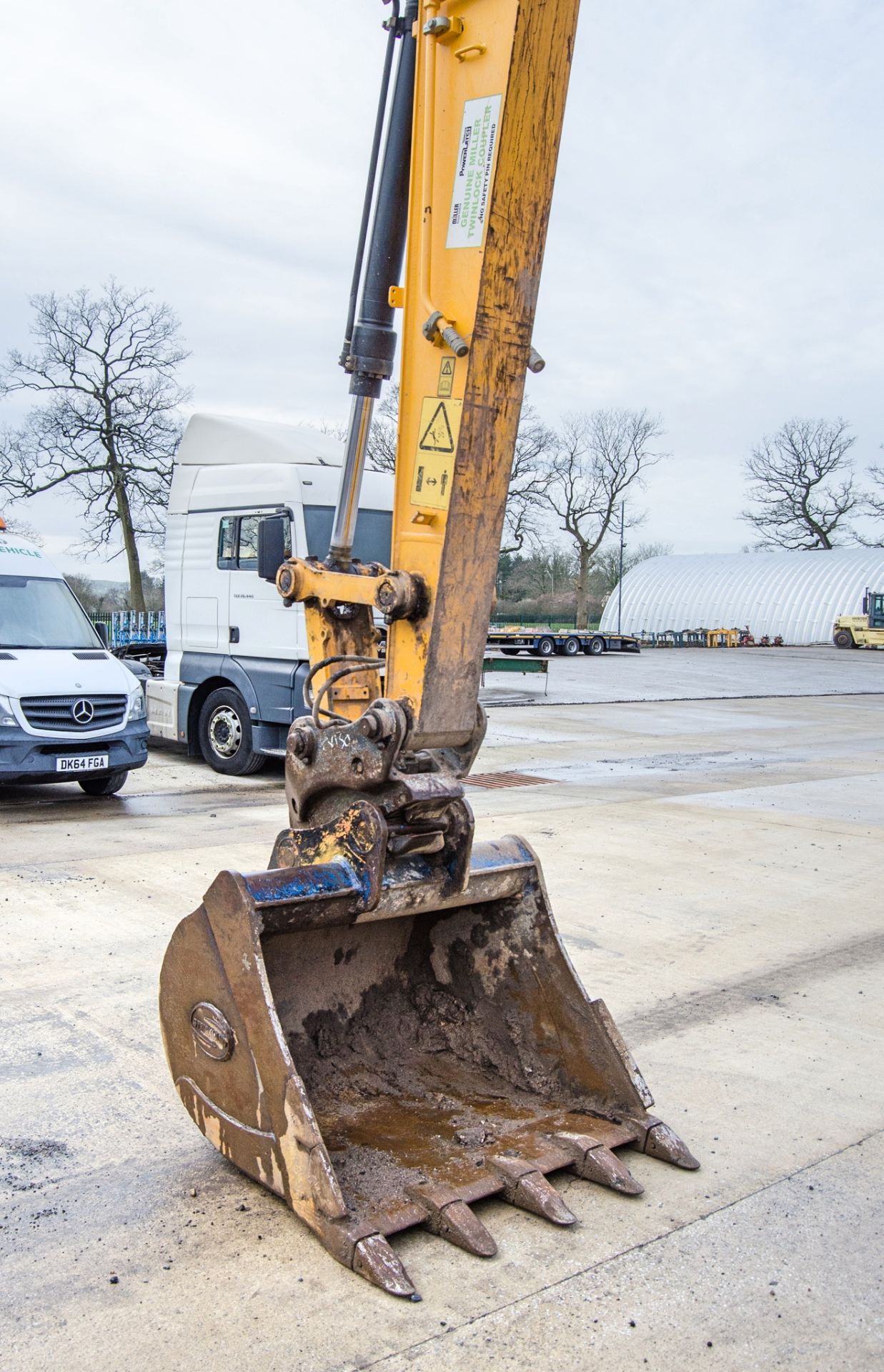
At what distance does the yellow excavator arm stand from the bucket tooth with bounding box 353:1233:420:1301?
0.35ft

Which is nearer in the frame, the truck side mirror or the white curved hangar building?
the truck side mirror

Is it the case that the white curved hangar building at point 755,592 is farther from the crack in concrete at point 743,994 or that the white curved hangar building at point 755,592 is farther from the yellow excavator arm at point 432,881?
the yellow excavator arm at point 432,881

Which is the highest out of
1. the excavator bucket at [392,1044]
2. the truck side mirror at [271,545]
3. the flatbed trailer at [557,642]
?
the truck side mirror at [271,545]

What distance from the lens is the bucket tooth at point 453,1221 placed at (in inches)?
121

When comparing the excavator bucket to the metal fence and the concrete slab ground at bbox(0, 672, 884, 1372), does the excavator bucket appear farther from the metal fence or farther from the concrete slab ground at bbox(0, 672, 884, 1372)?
the metal fence

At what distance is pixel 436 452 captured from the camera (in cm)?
364

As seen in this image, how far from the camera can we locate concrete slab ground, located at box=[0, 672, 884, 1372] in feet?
9.09

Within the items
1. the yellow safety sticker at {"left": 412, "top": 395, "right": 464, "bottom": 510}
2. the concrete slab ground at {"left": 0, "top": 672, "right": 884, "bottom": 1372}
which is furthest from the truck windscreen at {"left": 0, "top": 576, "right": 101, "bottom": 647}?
the yellow safety sticker at {"left": 412, "top": 395, "right": 464, "bottom": 510}

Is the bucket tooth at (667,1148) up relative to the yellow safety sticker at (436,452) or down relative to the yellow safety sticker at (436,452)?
down

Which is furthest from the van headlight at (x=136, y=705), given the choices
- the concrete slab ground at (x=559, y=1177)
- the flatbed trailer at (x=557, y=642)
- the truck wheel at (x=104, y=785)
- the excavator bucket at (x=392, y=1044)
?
the flatbed trailer at (x=557, y=642)

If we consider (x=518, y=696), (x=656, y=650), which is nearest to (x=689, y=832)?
(x=518, y=696)

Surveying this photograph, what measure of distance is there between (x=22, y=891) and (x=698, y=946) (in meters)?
3.80

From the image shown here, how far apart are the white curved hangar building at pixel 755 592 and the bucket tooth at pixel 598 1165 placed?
164 ft

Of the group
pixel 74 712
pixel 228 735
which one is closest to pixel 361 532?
pixel 228 735
